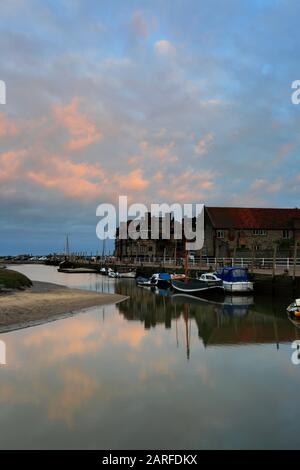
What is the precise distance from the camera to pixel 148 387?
13.4 meters

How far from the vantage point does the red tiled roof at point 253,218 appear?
71.2 m

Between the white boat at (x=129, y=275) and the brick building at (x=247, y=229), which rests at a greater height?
the brick building at (x=247, y=229)

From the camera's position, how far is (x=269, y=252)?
59.5m

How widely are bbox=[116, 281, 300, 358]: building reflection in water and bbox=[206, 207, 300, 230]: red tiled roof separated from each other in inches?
1133

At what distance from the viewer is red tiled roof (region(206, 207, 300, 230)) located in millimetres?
71188

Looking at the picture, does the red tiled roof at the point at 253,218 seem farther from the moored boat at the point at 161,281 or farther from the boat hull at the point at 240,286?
the boat hull at the point at 240,286

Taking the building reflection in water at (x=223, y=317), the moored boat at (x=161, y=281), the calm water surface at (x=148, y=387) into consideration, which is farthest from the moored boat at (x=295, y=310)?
the moored boat at (x=161, y=281)

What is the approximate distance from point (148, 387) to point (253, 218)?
6263 centimetres

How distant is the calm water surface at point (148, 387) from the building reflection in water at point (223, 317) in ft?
0.74

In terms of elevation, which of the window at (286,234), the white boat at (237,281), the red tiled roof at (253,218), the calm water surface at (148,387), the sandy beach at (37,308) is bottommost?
the calm water surface at (148,387)

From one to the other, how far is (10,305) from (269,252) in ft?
132

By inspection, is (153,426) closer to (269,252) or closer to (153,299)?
(153,299)

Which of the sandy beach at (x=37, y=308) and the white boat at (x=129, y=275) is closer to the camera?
the sandy beach at (x=37, y=308)
